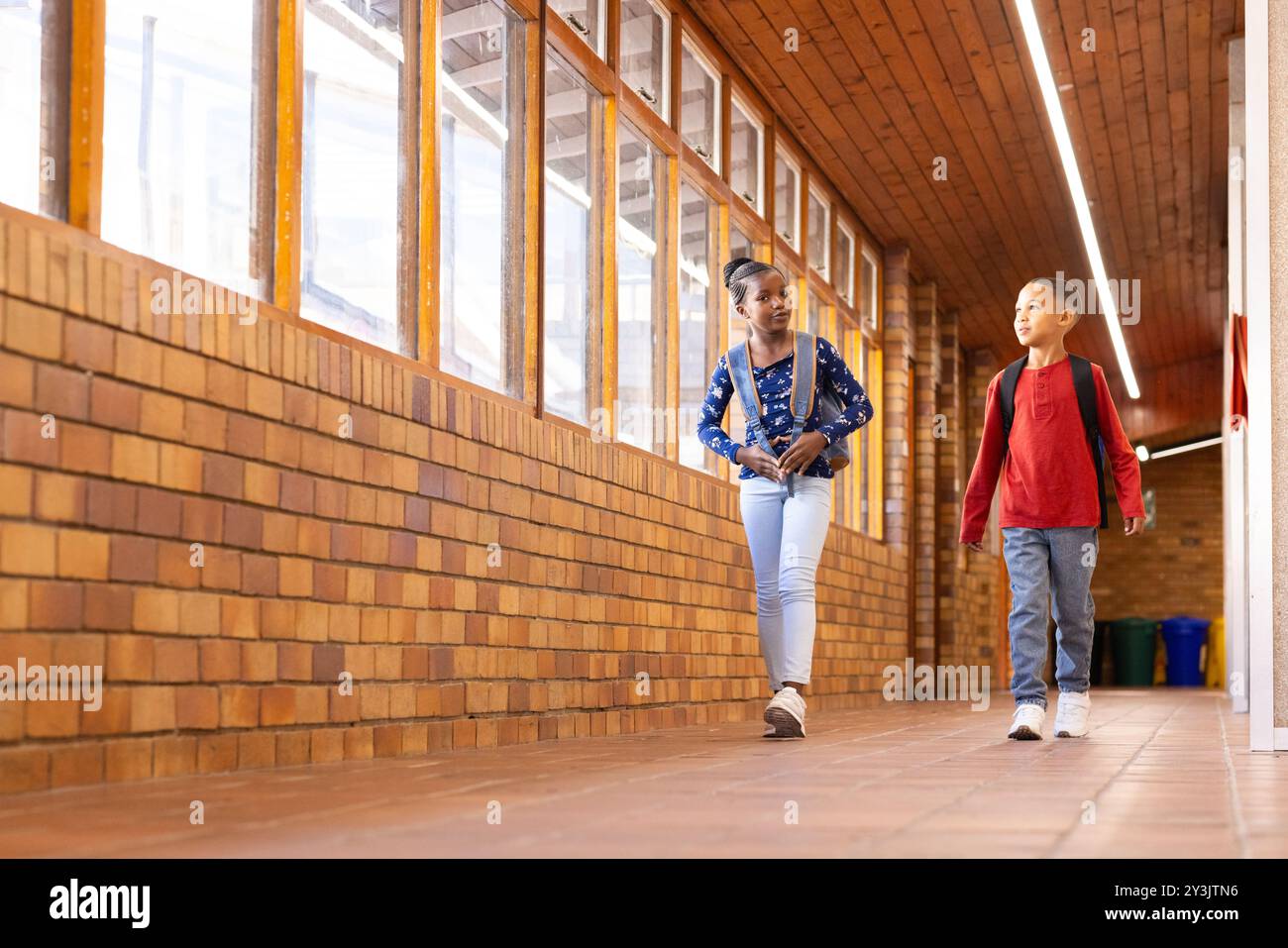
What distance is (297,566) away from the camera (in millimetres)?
4402

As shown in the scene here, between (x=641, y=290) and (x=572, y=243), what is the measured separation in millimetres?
985

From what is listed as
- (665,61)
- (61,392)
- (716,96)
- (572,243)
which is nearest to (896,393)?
(716,96)

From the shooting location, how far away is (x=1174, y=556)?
26938mm

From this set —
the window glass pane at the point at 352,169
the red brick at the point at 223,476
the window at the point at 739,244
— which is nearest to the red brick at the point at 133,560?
the red brick at the point at 223,476

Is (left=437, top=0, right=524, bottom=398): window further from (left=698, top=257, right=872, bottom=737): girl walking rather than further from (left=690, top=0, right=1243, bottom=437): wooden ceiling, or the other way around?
(left=690, top=0, right=1243, bottom=437): wooden ceiling

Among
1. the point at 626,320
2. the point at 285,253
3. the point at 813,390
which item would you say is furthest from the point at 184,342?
the point at 626,320

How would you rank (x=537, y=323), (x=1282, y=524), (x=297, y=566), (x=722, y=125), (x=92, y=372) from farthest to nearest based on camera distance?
1. (x=722, y=125)
2. (x=537, y=323)
3. (x=1282, y=524)
4. (x=297, y=566)
5. (x=92, y=372)

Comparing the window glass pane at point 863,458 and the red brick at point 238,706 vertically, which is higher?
the window glass pane at point 863,458

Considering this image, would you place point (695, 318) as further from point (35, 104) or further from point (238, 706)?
point (35, 104)

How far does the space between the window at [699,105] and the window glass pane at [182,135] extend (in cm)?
436

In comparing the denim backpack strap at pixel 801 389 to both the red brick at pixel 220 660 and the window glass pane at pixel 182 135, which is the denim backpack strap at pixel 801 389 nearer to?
the window glass pane at pixel 182 135

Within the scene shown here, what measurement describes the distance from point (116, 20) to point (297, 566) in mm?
1429

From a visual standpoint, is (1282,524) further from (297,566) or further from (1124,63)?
(1124,63)

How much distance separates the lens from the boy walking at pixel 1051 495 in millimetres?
5902
